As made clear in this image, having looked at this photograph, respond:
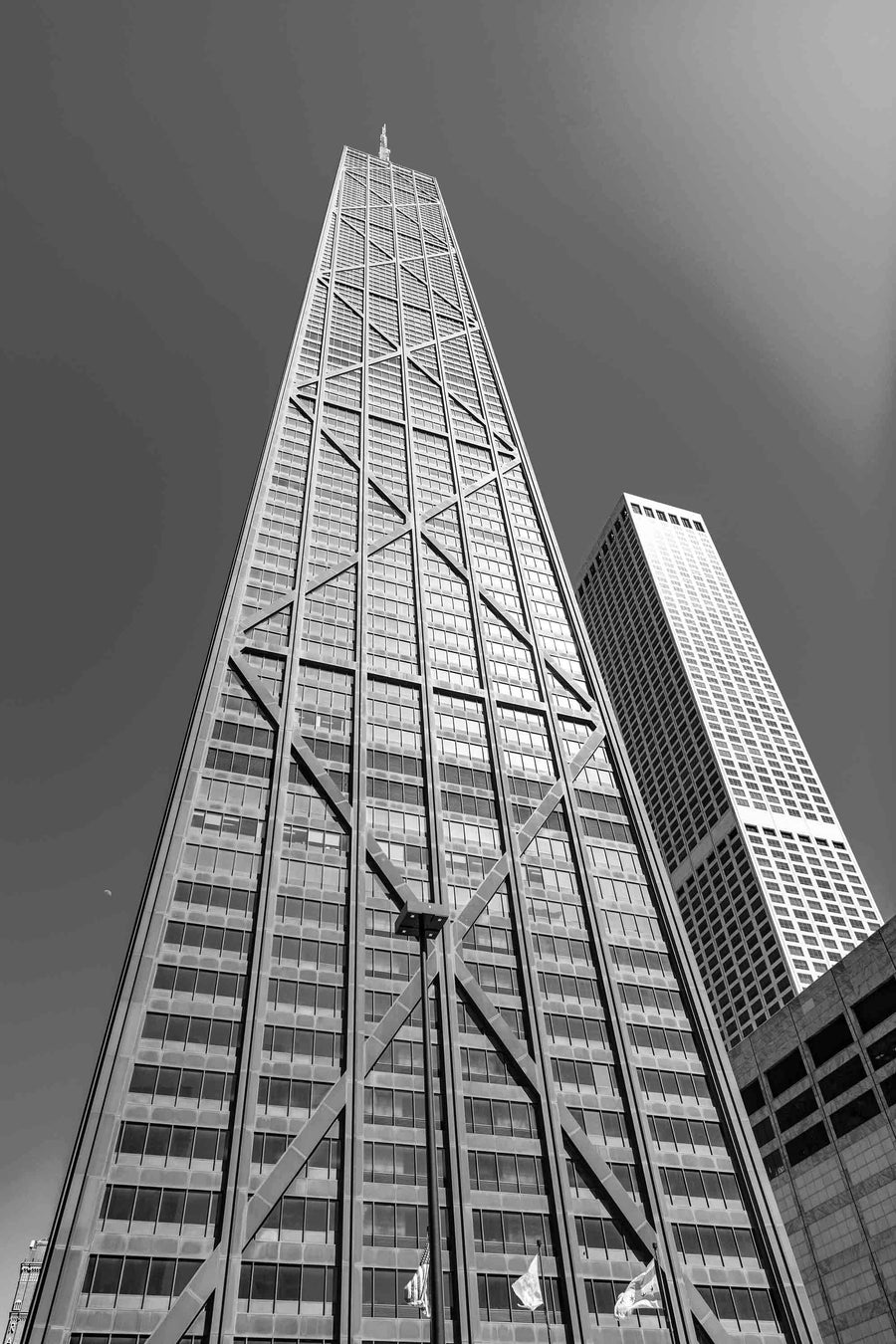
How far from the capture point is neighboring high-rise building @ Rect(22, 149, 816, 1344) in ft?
168

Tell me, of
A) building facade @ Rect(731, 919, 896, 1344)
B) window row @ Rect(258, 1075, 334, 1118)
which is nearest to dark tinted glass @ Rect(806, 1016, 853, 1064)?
building facade @ Rect(731, 919, 896, 1344)

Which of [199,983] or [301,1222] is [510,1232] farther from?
[199,983]

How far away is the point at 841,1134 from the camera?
7375cm

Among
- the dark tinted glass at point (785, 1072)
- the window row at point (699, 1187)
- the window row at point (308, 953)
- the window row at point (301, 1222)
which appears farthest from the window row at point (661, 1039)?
the window row at point (301, 1222)

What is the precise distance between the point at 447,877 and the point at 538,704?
78.9 ft

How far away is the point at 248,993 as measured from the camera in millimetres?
60969

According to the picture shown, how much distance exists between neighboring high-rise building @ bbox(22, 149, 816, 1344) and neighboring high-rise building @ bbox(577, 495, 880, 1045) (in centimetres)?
6819

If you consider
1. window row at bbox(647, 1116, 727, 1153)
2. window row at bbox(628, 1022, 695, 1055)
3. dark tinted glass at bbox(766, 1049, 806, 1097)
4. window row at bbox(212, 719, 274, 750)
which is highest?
window row at bbox(212, 719, 274, 750)

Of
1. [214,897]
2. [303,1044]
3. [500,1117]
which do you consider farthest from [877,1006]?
[214,897]

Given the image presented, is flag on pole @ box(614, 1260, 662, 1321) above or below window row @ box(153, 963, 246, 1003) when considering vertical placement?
below

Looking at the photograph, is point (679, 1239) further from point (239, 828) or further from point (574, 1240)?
point (239, 828)

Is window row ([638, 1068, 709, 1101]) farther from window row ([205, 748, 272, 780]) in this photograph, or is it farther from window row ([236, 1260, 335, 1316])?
window row ([205, 748, 272, 780])

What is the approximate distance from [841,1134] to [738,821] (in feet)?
282

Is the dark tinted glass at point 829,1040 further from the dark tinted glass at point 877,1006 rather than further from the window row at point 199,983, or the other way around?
the window row at point 199,983
